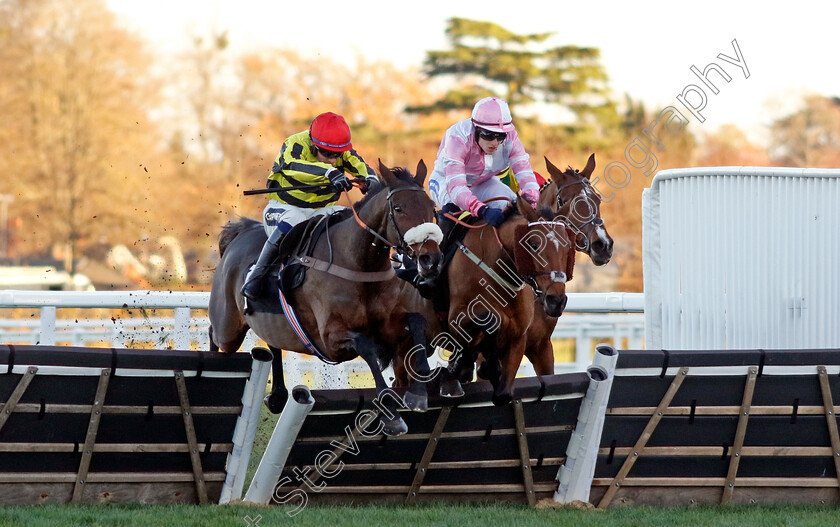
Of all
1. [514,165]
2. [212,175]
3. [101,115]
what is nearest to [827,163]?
[212,175]

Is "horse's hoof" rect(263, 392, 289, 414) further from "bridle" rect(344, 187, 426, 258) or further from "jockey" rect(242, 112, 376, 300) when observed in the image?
"bridle" rect(344, 187, 426, 258)

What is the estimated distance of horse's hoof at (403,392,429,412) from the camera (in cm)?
550

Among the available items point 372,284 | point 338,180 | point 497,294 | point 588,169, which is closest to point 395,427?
A: point 372,284

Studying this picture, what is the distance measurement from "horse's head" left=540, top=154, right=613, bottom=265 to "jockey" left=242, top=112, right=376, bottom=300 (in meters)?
1.15

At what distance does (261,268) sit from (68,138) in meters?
23.1

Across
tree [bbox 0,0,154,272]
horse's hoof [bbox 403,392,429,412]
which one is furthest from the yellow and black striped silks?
tree [bbox 0,0,154,272]

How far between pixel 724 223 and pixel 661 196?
48cm

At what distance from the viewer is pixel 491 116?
6.06m

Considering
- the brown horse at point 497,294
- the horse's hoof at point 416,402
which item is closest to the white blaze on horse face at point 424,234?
the brown horse at point 497,294

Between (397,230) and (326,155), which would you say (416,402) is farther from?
(326,155)

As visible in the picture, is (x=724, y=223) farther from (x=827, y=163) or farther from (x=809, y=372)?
(x=827, y=163)

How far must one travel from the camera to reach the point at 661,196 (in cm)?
695

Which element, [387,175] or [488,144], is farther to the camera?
[488,144]

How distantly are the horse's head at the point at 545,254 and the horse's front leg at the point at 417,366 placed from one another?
629mm
